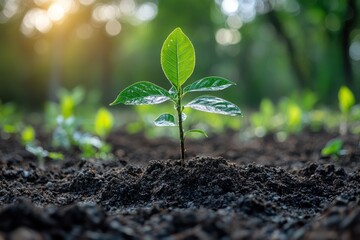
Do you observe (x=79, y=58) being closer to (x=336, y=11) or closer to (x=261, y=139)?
(x=336, y=11)

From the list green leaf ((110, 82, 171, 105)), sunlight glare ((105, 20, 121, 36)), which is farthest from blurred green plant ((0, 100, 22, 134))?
sunlight glare ((105, 20, 121, 36))

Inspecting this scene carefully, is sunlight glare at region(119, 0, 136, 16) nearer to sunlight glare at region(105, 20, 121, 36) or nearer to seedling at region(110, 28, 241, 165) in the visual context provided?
sunlight glare at region(105, 20, 121, 36)

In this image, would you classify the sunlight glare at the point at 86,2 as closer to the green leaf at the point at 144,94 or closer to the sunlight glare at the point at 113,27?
the sunlight glare at the point at 113,27

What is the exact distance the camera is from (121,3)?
2267 cm

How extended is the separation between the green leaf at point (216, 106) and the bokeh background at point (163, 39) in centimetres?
1163

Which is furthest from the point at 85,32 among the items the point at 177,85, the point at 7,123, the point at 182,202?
the point at 182,202

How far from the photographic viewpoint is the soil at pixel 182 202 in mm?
1265

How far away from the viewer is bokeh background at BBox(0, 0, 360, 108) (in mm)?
17875

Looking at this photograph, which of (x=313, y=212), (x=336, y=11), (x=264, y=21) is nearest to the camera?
(x=313, y=212)

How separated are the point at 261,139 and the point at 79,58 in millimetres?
22452

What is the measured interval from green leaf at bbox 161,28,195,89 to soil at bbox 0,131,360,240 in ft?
1.43

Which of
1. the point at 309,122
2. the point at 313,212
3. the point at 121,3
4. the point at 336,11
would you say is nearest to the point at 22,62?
the point at 121,3

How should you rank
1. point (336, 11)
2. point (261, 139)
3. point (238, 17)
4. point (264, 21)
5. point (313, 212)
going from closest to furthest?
1. point (313, 212)
2. point (261, 139)
3. point (336, 11)
4. point (264, 21)
5. point (238, 17)

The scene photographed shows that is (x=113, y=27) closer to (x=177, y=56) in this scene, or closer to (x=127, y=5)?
(x=127, y=5)
